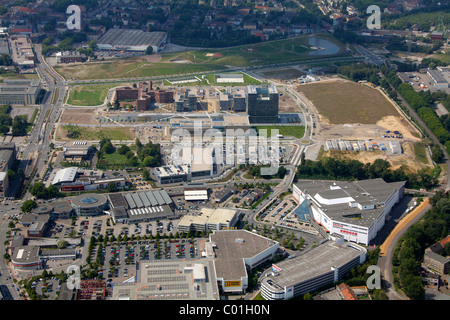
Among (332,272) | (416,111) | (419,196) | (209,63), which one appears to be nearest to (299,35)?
(209,63)

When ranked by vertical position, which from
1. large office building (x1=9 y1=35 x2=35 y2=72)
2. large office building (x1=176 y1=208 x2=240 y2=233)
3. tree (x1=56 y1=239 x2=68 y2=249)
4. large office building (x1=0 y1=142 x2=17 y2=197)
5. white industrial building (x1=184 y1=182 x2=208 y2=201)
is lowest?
large office building (x1=9 y1=35 x2=35 y2=72)

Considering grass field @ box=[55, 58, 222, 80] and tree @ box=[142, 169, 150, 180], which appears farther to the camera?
grass field @ box=[55, 58, 222, 80]

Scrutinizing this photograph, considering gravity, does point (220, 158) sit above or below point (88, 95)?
above

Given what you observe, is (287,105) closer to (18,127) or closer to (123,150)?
(123,150)

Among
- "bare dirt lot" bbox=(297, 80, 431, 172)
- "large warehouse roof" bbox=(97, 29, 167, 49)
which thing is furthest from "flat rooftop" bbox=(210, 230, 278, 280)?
"large warehouse roof" bbox=(97, 29, 167, 49)

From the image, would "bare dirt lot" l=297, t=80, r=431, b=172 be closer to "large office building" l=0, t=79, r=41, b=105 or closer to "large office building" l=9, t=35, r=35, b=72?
"large office building" l=0, t=79, r=41, b=105

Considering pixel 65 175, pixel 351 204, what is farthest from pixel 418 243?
pixel 65 175

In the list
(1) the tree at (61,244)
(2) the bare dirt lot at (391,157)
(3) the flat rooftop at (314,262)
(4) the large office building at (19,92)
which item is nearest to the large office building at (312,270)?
(3) the flat rooftop at (314,262)

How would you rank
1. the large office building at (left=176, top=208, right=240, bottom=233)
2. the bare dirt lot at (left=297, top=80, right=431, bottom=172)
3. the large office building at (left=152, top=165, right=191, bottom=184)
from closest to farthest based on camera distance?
the large office building at (left=176, top=208, right=240, bottom=233), the large office building at (left=152, top=165, right=191, bottom=184), the bare dirt lot at (left=297, top=80, right=431, bottom=172)
